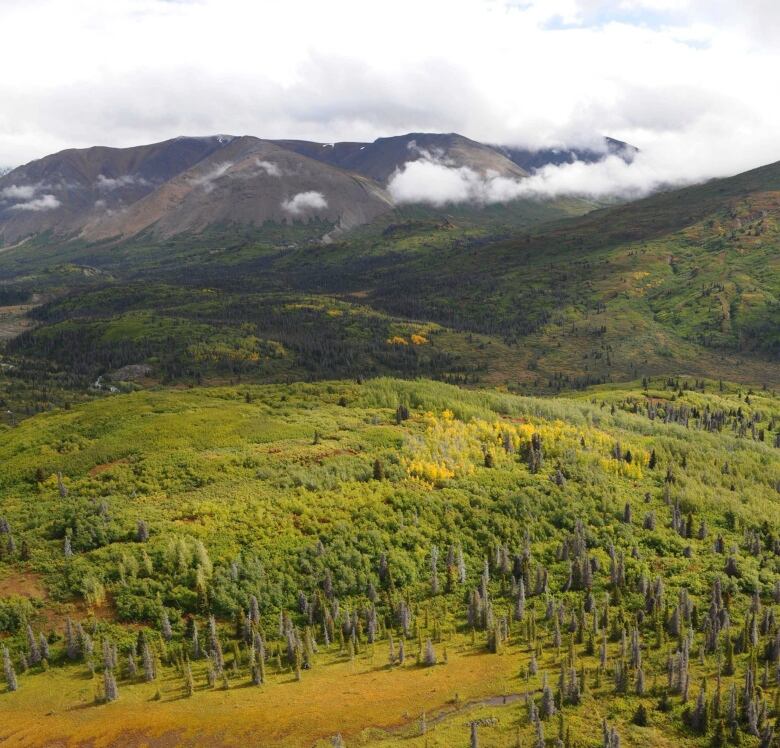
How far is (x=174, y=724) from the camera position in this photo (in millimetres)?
27938

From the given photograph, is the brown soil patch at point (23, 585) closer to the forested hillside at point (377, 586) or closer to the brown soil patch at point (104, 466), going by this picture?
the forested hillside at point (377, 586)

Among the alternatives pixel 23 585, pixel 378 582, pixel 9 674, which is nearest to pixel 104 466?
pixel 23 585

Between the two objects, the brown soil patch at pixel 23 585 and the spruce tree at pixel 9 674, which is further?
the brown soil patch at pixel 23 585

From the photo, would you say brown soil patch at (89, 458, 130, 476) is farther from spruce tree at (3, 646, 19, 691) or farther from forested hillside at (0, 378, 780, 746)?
spruce tree at (3, 646, 19, 691)

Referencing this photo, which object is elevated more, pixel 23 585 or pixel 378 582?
pixel 23 585

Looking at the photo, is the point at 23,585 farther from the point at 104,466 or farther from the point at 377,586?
the point at 377,586

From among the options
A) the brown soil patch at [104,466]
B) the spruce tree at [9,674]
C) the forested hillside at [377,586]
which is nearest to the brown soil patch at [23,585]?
the forested hillside at [377,586]

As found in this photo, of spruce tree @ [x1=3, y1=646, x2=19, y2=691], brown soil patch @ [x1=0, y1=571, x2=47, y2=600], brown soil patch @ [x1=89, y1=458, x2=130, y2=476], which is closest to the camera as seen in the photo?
spruce tree @ [x1=3, y1=646, x2=19, y2=691]

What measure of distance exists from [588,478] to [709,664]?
22122 mm

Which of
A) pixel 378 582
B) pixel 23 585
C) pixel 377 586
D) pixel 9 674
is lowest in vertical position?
pixel 377 586

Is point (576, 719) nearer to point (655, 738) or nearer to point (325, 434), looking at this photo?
point (655, 738)

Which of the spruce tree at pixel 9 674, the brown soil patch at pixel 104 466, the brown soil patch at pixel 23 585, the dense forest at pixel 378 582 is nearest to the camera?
the dense forest at pixel 378 582

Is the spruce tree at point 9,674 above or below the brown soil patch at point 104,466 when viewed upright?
below

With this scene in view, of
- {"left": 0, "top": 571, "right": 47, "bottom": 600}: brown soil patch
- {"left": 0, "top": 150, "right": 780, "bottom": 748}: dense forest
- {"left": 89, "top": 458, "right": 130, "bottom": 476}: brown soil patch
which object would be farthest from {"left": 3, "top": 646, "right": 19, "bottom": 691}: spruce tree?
{"left": 89, "top": 458, "right": 130, "bottom": 476}: brown soil patch
